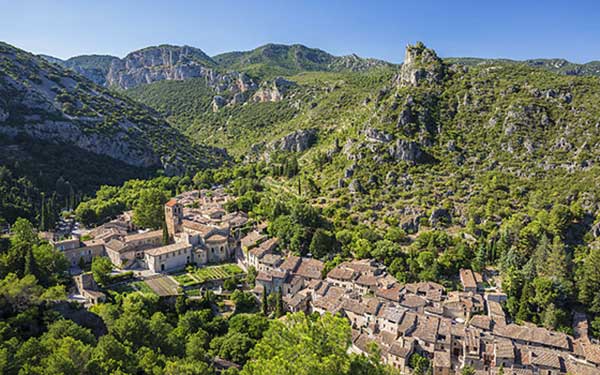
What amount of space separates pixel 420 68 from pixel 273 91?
9277 cm

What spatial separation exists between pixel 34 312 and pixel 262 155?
102287 mm

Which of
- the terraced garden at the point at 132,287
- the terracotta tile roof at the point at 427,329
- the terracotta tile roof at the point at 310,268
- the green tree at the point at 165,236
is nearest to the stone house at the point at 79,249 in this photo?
the green tree at the point at 165,236

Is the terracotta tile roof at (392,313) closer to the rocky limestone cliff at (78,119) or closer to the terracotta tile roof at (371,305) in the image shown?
the terracotta tile roof at (371,305)

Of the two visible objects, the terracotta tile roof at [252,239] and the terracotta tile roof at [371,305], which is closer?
the terracotta tile roof at [371,305]

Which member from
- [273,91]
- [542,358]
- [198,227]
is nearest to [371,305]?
[542,358]

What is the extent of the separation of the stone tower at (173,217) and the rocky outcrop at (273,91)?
128649 mm

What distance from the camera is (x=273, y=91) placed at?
190 metres

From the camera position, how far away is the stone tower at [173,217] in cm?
6550

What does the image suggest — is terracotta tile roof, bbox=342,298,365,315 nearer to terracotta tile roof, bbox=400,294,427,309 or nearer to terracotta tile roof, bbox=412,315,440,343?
terracotta tile roof, bbox=400,294,427,309

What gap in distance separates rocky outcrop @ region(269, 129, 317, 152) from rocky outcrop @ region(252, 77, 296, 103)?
66.3m

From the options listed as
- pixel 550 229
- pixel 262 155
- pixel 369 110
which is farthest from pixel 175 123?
pixel 550 229

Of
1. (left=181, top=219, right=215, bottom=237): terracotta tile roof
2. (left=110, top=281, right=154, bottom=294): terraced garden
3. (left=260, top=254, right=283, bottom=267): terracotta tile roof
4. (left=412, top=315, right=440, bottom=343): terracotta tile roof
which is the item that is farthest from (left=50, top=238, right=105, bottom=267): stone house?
(left=412, top=315, right=440, bottom=343): terracotta tile roof

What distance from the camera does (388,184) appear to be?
82.6 m

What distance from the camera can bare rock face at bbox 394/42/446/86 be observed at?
359 ft
